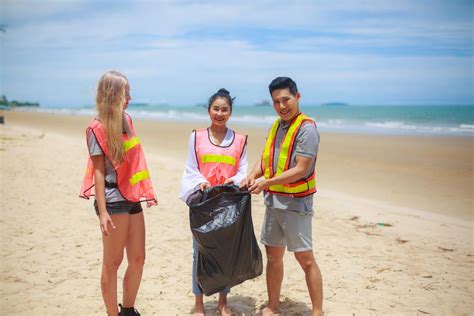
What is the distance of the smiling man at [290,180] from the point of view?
294cm

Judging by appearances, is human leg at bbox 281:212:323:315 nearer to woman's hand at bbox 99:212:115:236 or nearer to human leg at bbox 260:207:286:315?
human leg at bbox 260:207:286:315

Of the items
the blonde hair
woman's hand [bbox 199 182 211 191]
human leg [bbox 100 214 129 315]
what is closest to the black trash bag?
woman's hand [bbox 199 182 211 191]

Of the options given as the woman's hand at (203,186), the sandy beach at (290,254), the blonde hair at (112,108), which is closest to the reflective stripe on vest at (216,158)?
the woman's hand at (203,186)

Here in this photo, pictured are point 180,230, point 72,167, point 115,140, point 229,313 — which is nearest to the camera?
point 115,140

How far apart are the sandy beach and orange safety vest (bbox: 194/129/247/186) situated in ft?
4.06

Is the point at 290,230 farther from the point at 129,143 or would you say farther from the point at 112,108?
the point at 112,108

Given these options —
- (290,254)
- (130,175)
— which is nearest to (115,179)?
(130,175)

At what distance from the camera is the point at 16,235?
5.02m

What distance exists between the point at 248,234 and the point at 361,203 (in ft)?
15.9

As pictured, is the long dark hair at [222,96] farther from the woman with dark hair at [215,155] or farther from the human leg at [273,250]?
the human leg at [273,250]

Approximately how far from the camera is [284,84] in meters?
3.00

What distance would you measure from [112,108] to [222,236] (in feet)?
3.95

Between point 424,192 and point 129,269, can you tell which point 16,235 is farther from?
point 424,192

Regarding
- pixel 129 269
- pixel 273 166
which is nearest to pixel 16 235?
pixel 129 269
